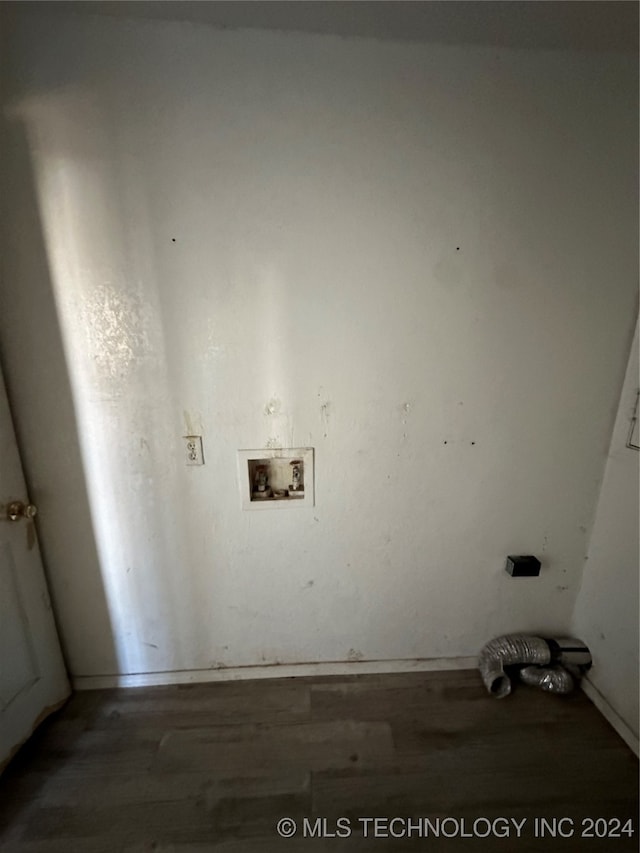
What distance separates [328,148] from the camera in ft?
3.43

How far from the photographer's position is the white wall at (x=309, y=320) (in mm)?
1011

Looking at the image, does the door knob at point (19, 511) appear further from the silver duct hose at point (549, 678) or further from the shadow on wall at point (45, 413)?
the silver duct hose at point (549, 678)

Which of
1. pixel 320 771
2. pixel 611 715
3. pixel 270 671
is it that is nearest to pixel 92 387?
pixel 270 671

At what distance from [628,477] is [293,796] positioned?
5.04 ft

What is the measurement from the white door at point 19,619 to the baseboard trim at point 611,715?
2.09 m

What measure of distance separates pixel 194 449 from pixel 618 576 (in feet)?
5.29

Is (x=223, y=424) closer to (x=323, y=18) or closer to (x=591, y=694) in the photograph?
(x=323, y=18)

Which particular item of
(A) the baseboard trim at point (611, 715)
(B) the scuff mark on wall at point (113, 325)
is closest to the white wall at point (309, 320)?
(B) the scuff mark on wall at point (113, 325)

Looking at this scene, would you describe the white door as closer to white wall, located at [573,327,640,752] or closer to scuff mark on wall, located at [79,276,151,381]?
scuff mark on wall, located at [79,276,151,381]

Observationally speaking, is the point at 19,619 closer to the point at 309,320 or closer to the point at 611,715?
the point at 309,320

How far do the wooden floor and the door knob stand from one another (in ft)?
2.71

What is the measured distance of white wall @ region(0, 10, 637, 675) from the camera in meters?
1.01

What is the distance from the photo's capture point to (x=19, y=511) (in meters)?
1.13

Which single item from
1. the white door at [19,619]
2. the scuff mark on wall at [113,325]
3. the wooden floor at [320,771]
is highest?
the scuff mark on wall at [113,325]
